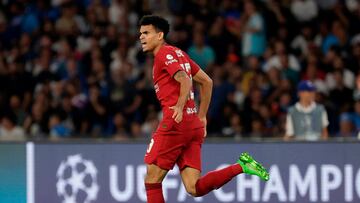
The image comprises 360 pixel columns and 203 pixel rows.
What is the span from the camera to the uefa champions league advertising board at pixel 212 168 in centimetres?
1292

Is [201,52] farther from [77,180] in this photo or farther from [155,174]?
[155,174]

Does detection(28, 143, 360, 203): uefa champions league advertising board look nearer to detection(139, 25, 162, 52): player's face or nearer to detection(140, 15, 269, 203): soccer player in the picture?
detection(140, 15, 269, 203): soccer player

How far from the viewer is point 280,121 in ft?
51.9

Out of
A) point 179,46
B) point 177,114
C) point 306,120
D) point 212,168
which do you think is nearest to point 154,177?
point 177,114

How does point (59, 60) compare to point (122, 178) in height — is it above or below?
above

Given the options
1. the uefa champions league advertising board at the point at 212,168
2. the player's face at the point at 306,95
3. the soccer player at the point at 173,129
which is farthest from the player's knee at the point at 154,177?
the player's face at the point at 306,95

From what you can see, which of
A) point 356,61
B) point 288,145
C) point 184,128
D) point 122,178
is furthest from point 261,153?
point 356,61

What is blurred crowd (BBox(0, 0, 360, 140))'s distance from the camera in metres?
16.2

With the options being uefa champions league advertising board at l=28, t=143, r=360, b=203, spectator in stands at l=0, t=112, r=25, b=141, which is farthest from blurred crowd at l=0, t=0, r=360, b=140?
uefa champions league advertising board at l=28, t=143, r=360, b=203

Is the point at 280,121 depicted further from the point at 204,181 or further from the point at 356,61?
the point at 204,181

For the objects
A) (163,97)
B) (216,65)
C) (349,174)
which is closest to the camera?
(163,97)

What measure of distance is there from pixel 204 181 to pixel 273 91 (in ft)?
18.4

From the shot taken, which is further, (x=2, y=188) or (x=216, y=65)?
(x=216, y=65)

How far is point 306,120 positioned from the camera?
13688 millimetres
